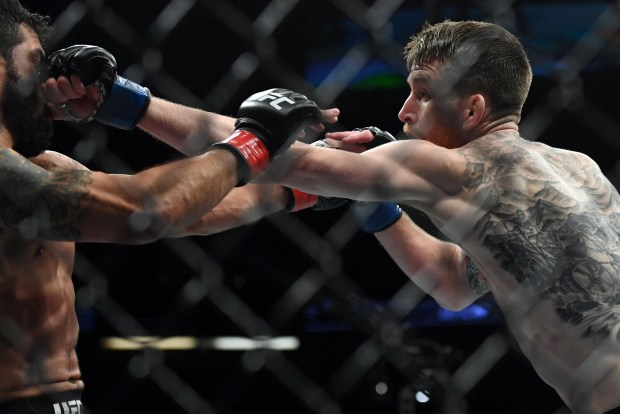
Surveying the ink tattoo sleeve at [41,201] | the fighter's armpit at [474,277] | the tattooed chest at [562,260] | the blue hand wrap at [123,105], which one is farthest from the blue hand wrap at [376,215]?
the ink tattoo sleeve at [41,201]

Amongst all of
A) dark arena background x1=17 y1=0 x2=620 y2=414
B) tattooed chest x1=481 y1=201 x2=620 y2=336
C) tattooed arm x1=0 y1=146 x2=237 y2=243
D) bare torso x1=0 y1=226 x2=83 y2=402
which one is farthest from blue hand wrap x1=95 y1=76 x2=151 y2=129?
dark arena background x1=17 y1=0 x2=620 y2=414

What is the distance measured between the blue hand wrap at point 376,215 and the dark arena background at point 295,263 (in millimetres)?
936

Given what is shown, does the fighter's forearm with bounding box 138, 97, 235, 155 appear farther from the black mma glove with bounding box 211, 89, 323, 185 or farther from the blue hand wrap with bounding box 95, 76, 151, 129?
the black mma glove with bounding box 211, 89, 323, 185

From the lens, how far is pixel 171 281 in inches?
201

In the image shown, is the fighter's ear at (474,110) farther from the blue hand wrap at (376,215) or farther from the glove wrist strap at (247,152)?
the glove wrist strap at (247,152)

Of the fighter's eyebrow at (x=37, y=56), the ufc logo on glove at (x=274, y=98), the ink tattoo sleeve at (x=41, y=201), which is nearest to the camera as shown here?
the ink tattoo sleeve at (x=41, y=201)

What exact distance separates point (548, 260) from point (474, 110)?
365mm

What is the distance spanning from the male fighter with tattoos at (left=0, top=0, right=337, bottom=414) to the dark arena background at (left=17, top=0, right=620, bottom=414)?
142cm

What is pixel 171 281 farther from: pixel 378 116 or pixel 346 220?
pixel 378 116

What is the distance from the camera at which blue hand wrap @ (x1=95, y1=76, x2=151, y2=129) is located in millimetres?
1785

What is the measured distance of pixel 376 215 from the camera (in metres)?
2.10

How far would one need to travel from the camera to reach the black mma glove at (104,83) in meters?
1.73

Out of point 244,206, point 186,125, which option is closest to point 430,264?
point 244,206

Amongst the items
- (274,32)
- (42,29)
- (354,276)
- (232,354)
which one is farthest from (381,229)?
(232,354)
